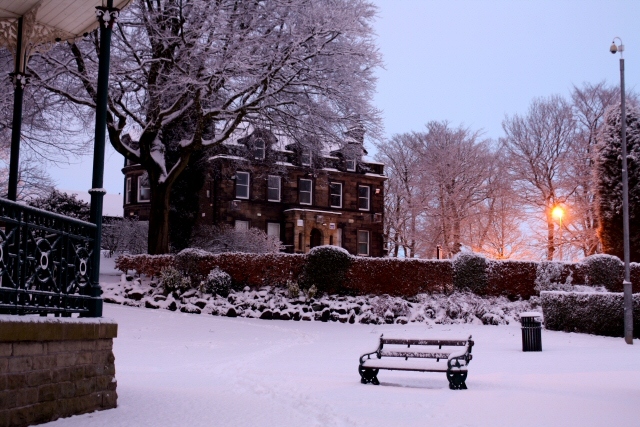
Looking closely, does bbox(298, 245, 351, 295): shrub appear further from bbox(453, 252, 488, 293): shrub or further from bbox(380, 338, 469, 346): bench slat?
bbox(380, 338, 469, 346): bench slat

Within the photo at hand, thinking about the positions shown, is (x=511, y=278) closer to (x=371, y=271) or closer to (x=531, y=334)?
(x=371, y=271)

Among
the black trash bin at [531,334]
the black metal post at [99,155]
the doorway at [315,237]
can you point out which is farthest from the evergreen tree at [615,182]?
the black metal post at [99,155]

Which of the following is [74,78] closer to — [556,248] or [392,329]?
[392,329]

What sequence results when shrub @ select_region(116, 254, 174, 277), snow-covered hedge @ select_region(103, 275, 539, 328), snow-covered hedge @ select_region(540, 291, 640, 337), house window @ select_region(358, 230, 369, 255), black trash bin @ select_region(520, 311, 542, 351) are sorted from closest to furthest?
black trash bin @ select_region(520, 311, 542, 351)
snow-covered hedge @ select_region(540, 291, 640, 337)
snow-covered hedge @ select_region(103, 275, 539, 328)
shrub @ select_region(116, 254, 174, 277)
house window @ select_region(358, 230, 369, 255)

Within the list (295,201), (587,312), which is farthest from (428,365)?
(295,201)

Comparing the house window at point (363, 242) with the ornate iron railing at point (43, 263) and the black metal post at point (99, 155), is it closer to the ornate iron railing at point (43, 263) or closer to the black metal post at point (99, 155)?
the black metal post at point (99, 155)

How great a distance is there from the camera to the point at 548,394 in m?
9.80

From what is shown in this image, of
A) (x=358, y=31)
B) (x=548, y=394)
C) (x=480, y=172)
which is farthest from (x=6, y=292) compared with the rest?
(x=480, y=172)

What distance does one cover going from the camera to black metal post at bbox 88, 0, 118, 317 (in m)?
7.97

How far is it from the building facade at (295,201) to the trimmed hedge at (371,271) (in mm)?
11757

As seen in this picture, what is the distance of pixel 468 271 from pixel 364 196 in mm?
21675

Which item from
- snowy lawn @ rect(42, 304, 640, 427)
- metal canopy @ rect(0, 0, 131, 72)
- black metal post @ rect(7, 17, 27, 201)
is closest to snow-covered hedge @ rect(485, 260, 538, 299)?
snowy lawn @ rect(42, 304, 640, 427)

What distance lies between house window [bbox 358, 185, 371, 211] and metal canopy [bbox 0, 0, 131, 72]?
3596 centimetres

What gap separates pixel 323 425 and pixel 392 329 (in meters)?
13.4
